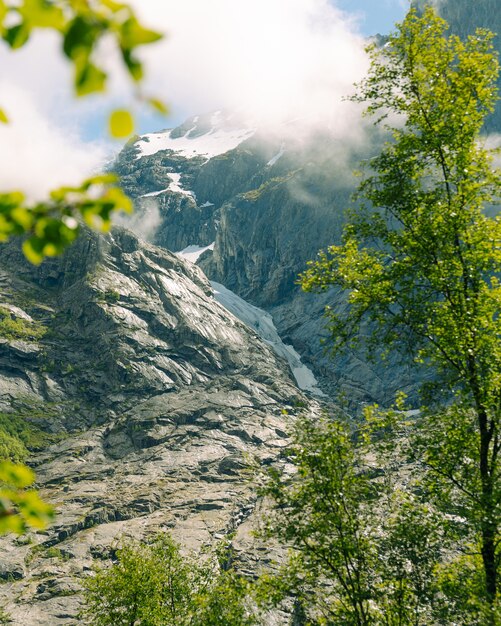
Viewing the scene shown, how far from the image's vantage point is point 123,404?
139125mm

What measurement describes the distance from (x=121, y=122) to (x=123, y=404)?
143230mm

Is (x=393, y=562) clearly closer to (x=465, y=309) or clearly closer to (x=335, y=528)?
(x=335, y=528)

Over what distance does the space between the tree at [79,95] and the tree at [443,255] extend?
34.1 feet

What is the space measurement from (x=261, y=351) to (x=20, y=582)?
4632 inches

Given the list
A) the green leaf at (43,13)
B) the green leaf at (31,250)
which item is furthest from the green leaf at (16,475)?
the green leaf at (43,13)

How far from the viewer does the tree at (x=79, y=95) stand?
214 cm

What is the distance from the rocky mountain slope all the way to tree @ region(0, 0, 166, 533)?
53830 millimetres

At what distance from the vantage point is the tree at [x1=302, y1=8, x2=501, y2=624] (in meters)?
12.7

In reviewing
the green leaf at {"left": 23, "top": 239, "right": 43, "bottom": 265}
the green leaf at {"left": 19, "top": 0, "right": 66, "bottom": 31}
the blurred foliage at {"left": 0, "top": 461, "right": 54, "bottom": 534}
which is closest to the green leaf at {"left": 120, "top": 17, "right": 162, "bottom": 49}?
the green leaf at {"left": 19, "top": 0, "right": 66, "bottom": 31}

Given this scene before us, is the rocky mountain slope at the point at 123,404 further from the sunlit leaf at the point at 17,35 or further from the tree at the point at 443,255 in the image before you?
the sunlit leaf at the point at 17,35

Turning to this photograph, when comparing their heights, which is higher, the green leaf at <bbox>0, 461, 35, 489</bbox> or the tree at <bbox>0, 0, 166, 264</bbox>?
the tree at <bbox>0, 0, 166, 264</bbox>

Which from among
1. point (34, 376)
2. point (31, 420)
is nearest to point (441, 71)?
point (31, 420)


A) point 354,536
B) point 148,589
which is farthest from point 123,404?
point 354,536

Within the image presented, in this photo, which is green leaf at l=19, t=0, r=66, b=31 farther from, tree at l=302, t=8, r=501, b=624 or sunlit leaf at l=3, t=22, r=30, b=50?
tree at l=302, t=8, r=501, b=624
